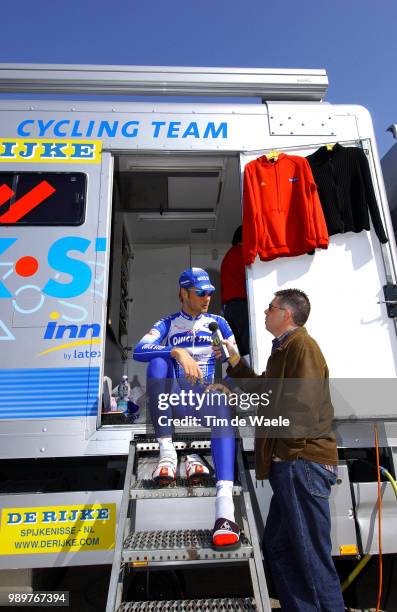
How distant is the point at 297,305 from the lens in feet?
7.82

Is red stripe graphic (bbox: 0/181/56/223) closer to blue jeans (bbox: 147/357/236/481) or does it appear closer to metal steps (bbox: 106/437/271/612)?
blue jeans (bbox: 147/357/236/481)

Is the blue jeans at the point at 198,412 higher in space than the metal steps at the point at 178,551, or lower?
higher

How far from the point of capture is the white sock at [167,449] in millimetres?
2309

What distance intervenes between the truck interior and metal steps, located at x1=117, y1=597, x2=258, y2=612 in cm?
164

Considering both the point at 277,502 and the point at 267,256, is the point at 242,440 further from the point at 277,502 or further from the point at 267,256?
the point at 267,256

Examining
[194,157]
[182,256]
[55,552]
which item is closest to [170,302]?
[182,256]

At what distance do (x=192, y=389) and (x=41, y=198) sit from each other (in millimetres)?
1663

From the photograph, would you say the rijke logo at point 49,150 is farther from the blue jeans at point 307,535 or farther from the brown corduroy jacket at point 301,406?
the blue jeans at point 307,535

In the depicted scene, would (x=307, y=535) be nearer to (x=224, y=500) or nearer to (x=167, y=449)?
(x=224, y=500)

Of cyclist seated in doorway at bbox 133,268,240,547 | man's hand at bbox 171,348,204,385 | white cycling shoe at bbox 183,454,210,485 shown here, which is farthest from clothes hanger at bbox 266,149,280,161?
white cycling shoe at bbox 183,454,210,485

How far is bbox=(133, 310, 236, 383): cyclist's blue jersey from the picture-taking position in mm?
2617

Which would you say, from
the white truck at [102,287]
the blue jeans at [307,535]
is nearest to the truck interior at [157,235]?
the white truck at [102,287]

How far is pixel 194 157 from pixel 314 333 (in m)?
1.59

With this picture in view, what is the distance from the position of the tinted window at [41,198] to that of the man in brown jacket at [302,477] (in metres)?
1.72
